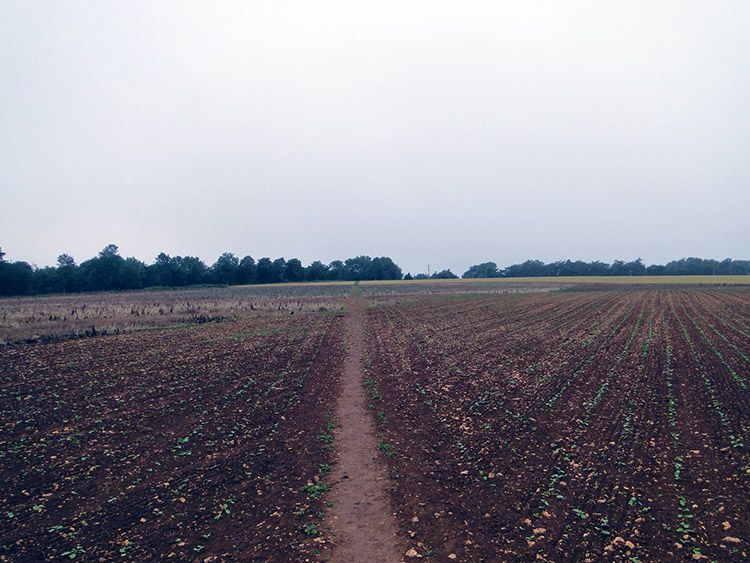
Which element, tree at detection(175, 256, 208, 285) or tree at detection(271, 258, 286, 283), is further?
tree at detection(271, 258, 286, 283)

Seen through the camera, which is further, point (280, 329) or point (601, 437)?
point (280, 329)

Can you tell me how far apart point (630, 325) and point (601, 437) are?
18.8m

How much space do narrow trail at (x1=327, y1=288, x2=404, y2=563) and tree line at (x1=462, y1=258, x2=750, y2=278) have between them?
16952cm

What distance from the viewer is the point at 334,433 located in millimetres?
9984

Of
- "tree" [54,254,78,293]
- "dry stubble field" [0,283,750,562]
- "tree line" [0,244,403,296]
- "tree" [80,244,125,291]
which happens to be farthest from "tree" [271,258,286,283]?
"dry stubble field" [0,283,750,562]

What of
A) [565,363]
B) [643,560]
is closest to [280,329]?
[565,363]

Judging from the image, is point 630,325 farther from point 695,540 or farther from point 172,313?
point 172,313

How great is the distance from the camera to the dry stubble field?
6039 millimetres

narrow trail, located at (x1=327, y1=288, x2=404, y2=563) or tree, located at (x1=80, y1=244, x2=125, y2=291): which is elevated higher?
tree, located at (x1=80, y1=244, x2=125, y2=291)

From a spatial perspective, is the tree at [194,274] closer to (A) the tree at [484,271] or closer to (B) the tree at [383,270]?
(B) the tree at [383,270]

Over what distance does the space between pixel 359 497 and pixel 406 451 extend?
6.51 ft

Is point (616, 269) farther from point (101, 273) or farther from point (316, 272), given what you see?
point (101, 273)

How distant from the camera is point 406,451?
8953 mm

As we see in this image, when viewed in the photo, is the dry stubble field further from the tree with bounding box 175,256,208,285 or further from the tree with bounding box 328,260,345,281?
the tree with bounding box 328,260,345,281
